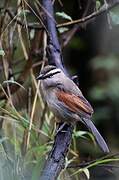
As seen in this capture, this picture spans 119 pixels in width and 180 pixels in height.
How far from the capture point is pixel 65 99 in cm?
319

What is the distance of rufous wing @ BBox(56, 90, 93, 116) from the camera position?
3113 millimetres

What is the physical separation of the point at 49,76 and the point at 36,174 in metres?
0.59

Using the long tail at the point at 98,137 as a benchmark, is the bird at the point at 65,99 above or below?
above

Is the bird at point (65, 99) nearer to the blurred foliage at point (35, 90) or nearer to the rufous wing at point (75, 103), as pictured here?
the rufous wing at point (75, 103)

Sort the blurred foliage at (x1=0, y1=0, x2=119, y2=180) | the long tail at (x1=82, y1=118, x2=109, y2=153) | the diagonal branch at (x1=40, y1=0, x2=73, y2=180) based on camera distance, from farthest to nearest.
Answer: the blurred foliage at (x1=0, y1=0, x2=119, y2=180), the long tail at (x1=82, y1=118, x2=109, y2=153), the diagonal branch at (x1=40, y1=0, x2=73, y2=180)

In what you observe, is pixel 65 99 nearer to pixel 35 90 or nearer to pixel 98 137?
pixel 98 137

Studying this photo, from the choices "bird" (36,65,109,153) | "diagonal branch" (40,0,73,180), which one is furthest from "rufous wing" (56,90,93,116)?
"diagonal branch" (40,0,73,180)

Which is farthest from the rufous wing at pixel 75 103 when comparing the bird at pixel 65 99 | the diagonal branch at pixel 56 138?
the diagonal branch at pixel 56 138

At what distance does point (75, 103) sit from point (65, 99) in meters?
0.07

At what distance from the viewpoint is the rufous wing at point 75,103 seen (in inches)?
123

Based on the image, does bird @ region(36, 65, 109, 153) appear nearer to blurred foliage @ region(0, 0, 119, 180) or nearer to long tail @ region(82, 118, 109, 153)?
long tail @ region(82, 118, 109, 153)

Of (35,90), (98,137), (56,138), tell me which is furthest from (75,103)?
(35,90)

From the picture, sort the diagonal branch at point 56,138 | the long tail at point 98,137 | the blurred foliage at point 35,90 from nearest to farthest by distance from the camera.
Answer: the diagonal branch at point 56,138 < the long tail at point 98,137 < the blurred foliage at point 35,90

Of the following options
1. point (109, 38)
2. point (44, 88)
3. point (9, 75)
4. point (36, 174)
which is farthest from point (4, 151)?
point (109, 38)
